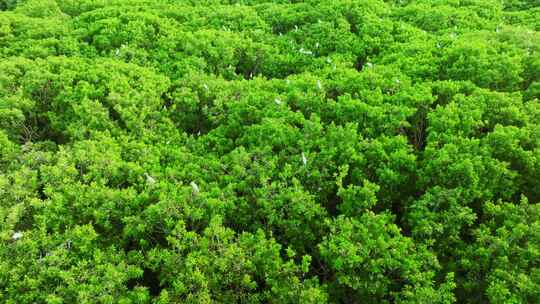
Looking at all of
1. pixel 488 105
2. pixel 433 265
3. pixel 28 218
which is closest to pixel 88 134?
pixel 28 218

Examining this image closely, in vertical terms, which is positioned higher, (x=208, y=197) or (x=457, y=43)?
(x=457, y=43)

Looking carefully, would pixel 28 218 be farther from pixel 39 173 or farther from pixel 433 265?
pixel 433 265

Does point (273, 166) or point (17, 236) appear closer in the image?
point (17, 236)

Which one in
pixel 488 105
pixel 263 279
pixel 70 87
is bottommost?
pixel 263 279

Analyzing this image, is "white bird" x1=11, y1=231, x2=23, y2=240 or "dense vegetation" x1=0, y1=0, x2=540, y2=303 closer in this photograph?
"dense vegetation" x1=0, y1=0, x2=540, y2=303

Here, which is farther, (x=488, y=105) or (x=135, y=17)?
(x=135, y=17)

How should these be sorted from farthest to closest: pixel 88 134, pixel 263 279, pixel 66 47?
pixel 66 47 < pixel 88 134 < pixel 263 279

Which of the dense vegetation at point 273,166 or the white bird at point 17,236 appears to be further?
the white bird at point 17,236

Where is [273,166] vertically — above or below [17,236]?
above
